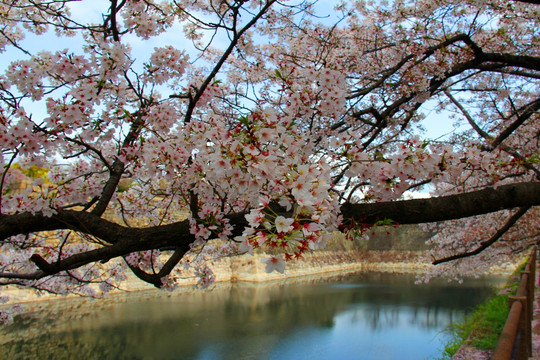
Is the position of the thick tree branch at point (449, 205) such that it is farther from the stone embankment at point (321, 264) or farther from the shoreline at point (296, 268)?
the stone embankment at point (321, 264)

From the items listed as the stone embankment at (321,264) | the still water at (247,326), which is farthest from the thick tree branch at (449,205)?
the stone embankment at (321,264)

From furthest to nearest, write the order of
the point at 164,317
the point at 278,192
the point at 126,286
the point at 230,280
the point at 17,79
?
the point at 230,280, the point at 126,286, the point at 164,317, the point at 17,79, the point at 278,192

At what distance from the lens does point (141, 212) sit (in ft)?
13.1

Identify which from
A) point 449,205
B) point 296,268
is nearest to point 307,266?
point 296,268

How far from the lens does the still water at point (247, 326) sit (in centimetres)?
833

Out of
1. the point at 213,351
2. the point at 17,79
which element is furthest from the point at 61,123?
the point at 213,351

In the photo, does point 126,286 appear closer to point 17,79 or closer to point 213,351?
point 213,351

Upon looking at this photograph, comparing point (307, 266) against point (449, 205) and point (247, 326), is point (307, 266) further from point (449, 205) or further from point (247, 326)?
point (449, 205)

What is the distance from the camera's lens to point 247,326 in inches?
416

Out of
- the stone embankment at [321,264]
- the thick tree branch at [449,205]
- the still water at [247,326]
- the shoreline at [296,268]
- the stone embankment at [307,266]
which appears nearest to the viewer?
the thick tree branch at [449,205]

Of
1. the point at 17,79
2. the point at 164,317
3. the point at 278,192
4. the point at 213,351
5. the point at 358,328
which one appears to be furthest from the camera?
the point at 164,317

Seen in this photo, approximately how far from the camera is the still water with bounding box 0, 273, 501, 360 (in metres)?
8.33

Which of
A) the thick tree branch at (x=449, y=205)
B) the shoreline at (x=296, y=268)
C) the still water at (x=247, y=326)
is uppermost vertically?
the thick tree branch at (x=449, y=205)

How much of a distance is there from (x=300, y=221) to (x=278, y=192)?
26 cm
